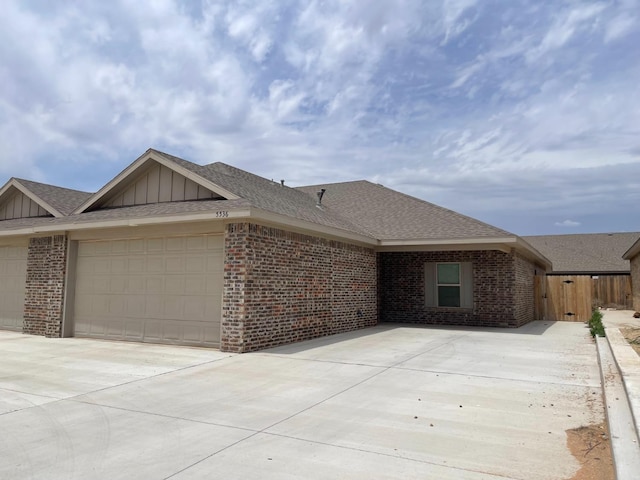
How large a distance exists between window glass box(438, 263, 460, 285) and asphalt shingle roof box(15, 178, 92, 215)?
12.3m

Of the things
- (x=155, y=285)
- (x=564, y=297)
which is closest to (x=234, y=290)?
(x=155, y=285)

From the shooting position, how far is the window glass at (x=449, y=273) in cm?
1683

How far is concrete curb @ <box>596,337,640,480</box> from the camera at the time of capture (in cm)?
400

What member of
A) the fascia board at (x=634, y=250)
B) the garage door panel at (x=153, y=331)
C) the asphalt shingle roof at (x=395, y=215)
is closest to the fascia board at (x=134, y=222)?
the garage door panel at (x=153, y=331)

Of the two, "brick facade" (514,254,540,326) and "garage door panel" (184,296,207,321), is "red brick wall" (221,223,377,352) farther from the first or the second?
"brick facade" (514,254,540,326)

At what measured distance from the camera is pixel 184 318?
1115 cm

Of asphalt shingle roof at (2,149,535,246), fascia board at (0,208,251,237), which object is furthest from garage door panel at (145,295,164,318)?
asphalt shingle roof at (2,149,535,246)

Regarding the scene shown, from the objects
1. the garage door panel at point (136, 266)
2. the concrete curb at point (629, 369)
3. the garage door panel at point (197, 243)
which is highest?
the garage door panel at point (197, 243)

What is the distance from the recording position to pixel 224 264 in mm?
10359

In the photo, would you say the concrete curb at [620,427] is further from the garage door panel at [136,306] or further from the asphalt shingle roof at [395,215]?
the garage door panel at [136,306]

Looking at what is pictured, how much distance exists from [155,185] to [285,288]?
4.50 meters

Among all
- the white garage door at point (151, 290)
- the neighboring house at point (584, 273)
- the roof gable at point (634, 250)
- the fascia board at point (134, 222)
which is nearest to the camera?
the fascia board at point (134, 222)

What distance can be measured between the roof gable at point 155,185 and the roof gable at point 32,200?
226 cm

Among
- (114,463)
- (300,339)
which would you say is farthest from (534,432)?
(300,339)
